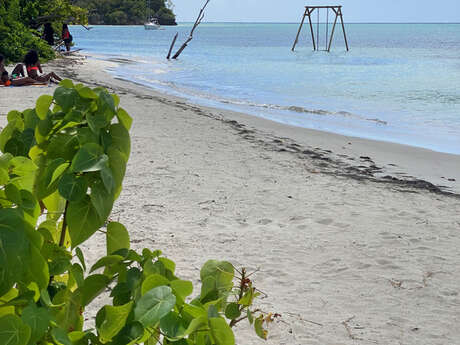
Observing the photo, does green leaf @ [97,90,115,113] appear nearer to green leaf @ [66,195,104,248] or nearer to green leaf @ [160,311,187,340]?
green leaf @ [66,195,104,248]

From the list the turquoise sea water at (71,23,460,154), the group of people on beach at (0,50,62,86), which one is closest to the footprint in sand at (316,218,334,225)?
the turquoise sea water at (71,23,460,154)

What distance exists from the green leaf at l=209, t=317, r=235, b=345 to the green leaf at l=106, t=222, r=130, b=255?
1.04ft

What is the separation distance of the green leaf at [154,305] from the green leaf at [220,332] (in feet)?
0.28

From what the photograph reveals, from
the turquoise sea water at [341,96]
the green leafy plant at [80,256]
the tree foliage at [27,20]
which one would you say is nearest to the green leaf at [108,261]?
the green leafy plant at [80,256]

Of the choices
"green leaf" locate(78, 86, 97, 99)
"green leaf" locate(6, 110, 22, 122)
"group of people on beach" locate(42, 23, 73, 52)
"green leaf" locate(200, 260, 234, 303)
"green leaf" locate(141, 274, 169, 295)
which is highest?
"group of people on beach" locate(42, 23, 73, 52)

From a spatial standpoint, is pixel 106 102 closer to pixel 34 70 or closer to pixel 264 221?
pixel 264 221

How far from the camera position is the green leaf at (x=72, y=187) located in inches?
37.2

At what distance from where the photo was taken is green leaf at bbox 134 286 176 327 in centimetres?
80

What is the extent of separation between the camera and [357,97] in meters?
20.5

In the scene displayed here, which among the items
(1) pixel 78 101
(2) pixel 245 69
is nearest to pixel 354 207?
(1) pixel 78 101

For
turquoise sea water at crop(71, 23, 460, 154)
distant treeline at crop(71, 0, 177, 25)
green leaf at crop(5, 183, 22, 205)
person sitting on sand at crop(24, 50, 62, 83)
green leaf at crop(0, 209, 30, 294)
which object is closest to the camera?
green leaf at crop(0, 209, 30, 294)

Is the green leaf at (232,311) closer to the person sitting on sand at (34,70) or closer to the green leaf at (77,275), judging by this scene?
the green leaf at (77,275)

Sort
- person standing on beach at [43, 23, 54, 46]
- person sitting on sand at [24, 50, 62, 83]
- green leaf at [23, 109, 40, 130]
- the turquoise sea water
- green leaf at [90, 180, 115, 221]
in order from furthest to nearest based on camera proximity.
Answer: person standing on beach at [43, 23, 54, 46] → the turquoise sea water → person sitting on sand at [24, 50, 62, 83] → green leaf at [23, 109, 40, 130] → green leaf at [90, 180, 115, 221]

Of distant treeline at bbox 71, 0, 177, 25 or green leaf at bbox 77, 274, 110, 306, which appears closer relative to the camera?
green leaf at bbox 77, 274, 110, 306
